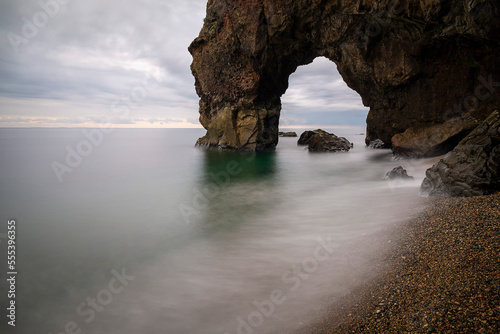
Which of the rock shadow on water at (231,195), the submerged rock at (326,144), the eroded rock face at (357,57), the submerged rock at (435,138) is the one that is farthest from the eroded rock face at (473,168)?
the submerged rock at (326,144)

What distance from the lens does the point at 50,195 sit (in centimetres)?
1059

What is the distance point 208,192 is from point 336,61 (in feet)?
51.0

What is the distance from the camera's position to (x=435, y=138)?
15914 mm

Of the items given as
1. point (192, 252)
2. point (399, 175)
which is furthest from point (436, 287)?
point (399, 175)

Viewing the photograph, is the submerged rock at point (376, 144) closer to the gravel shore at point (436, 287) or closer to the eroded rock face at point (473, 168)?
the eroded rock face at point (473, 168)

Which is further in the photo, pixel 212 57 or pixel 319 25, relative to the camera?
pixel 212 57

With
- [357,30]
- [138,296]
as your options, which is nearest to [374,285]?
[138,296]

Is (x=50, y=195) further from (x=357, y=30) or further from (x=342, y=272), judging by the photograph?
(x=357, y=30)

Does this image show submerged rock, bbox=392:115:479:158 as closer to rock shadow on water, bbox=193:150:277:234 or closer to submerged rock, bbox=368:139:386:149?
rock shadow on water, bbox=193:150:277:234

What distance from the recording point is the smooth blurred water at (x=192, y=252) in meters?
3.77

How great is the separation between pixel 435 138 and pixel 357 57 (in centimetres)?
704

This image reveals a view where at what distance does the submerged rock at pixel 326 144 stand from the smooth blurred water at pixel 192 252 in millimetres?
15797

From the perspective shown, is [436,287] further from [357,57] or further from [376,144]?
[376,144]

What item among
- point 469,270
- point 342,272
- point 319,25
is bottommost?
point 342,272
